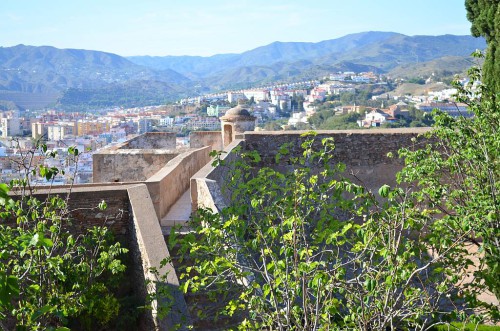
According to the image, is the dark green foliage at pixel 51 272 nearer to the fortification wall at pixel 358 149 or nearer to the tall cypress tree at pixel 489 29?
the fortification wall at pixel 358 149

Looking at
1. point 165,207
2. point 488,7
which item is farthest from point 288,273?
point 488,7

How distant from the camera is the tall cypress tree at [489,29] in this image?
11.6 meters

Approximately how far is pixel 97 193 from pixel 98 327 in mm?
1643

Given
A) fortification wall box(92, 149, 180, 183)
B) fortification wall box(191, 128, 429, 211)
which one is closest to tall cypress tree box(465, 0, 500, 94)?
fortification wall box(191, 128, 429, 211)

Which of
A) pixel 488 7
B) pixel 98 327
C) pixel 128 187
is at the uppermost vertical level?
pixel 488 7

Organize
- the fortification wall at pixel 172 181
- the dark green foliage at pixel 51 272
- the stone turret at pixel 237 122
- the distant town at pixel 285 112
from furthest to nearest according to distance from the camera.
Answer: the distant town at pixel 285 112, the stone turret at pixel 237 122, the fortification wall at pixel 172 181, the dark green foliage at pixel 51 272

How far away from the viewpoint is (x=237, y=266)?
550 centimetres

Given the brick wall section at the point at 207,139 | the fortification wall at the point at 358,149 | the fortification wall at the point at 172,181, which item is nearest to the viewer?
the fortification wall at the point at 172,181

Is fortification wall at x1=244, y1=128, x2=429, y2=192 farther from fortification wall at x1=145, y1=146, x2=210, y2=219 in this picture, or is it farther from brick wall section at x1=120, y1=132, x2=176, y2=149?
brick wall section at x1=120, y1=132, x2=176, y2=149

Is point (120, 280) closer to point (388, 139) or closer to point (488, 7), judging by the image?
point (388, 139)

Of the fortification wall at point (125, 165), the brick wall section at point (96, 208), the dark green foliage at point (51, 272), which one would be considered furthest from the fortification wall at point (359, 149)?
the dark green foliage at point (51, 272)

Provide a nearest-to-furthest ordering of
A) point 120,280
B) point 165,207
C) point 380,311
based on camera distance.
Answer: point 380,311 < point 120,280 < point 165,207

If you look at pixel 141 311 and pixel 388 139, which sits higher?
pixel 388 139

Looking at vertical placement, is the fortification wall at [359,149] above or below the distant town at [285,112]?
above
